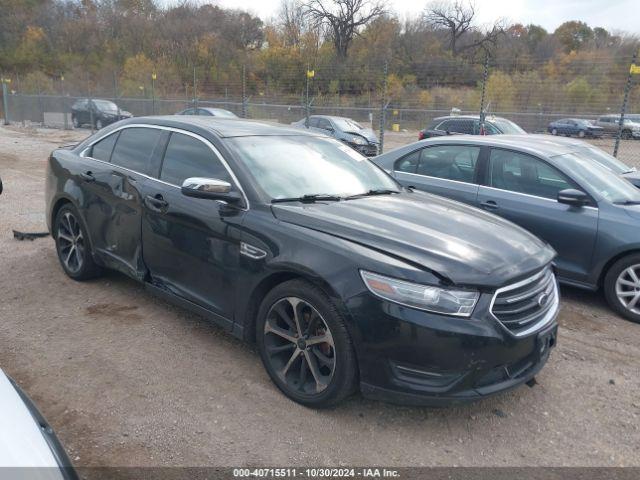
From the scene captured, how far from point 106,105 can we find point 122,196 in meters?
23.6

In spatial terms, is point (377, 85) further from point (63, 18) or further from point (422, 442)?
point (63, 18)

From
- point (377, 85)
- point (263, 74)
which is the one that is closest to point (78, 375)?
point (377, 85)

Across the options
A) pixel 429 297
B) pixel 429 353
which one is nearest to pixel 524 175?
pixel 429 297

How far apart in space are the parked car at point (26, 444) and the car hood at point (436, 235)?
1.71 meters

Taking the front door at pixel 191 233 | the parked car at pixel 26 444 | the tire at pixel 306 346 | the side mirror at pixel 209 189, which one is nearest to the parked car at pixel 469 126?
the front door at pixel 191 233

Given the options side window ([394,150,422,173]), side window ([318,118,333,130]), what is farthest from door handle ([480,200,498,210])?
side window ([318,118,333,130])

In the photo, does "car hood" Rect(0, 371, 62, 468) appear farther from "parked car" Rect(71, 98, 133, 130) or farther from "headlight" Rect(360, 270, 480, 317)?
"parked car" Rect(71, 98, 133, 130)

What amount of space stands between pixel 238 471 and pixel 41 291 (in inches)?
120

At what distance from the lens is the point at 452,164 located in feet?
19.4

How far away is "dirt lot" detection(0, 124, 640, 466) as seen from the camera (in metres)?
2.74

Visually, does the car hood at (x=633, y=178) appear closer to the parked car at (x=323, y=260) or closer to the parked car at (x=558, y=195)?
the parked car at (x=558, y=195)

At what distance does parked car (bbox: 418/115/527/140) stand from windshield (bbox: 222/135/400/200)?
34.4ft

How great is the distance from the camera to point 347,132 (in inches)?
695

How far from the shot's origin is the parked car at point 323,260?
2709 mm
